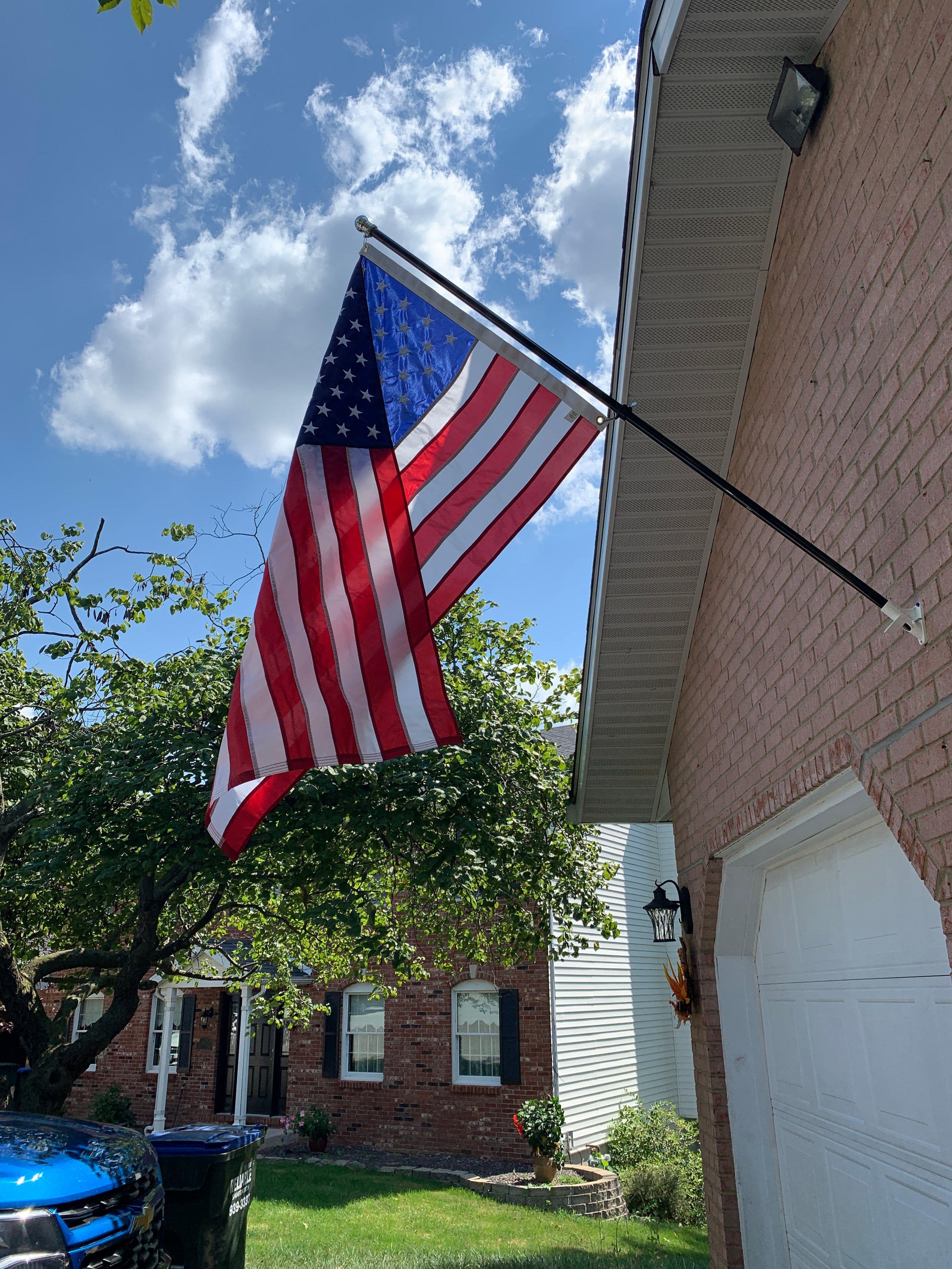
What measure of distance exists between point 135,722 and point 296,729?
5325 mm

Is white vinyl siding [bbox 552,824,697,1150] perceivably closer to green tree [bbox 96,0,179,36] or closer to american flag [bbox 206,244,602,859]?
american flag [bbox 206,244,602,859]

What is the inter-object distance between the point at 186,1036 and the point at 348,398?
59.4ft

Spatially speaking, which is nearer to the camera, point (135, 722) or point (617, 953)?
point (135, 722)

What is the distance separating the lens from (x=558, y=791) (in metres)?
8.90

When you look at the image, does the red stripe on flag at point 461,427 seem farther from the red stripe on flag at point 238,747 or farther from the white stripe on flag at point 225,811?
the white stripe on flag at point 225,811

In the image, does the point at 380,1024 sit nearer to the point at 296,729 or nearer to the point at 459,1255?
the point at 459,1255

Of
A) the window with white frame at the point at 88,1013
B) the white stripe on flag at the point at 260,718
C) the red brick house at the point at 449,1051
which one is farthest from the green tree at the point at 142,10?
the window with white frame at the point at 88,1013

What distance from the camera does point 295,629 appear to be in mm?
4090

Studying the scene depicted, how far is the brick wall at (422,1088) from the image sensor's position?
14180 millimetres

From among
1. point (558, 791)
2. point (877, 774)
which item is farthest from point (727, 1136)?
point (558, 791)

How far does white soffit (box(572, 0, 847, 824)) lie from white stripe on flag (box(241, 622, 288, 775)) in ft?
7.02

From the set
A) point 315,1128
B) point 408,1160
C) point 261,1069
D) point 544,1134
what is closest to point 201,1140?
point 544,1134

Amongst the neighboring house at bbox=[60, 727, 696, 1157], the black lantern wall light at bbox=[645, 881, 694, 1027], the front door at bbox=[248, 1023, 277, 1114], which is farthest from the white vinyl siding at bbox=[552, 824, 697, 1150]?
the front door at bbox=[248, 1023, 277, 1114]

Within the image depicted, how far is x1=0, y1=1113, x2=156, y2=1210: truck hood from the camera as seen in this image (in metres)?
3.65
